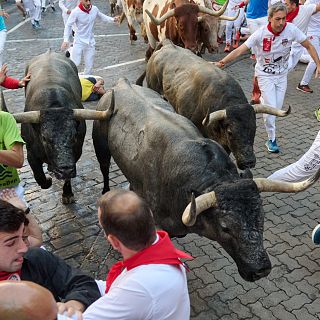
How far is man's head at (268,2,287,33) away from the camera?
7.13 metres

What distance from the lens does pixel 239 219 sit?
3.81m

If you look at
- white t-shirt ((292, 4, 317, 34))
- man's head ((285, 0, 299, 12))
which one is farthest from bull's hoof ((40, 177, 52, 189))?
white t-shirt ((292, 4, 317, 34))

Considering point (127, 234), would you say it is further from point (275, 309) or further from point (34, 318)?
point (275, 309)

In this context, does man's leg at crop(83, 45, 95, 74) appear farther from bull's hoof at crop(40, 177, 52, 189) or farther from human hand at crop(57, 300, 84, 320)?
human hand at crop(57, 300, 84, 320)

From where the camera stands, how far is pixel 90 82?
10297 millimetres

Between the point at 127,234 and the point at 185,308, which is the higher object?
the point at 127,234

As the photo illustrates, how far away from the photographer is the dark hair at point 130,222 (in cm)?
253

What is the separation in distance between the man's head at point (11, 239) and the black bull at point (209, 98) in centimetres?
377

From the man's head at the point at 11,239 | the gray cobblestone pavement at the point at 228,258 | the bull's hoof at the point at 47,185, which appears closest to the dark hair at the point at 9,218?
the man's head at the point at 11,239

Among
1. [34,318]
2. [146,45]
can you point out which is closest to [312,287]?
[34,318]

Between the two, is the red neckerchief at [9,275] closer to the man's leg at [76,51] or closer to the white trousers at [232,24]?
the man's leg at [76,51]

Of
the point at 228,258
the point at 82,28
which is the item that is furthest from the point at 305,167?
the point at 82,28

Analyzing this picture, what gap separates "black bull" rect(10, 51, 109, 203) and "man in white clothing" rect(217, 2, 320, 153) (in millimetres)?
2671

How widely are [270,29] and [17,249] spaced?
20.0 feet
